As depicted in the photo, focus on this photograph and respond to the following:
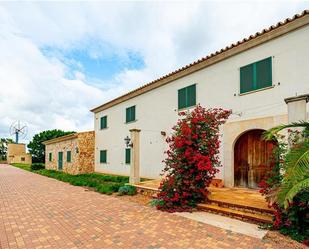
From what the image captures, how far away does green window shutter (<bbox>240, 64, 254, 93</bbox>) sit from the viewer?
8.58 m

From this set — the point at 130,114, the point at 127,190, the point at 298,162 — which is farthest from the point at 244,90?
the point at 130,114

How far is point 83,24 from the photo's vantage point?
32.8 ft

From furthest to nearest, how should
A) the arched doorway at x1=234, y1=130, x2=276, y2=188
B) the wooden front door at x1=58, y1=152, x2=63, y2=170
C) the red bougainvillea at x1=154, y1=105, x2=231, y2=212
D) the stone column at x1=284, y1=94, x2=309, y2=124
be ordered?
the wooden front door at x1=58, y1=152, x2=63, y2=170
the arched doorway at x1=234, y1=130, x2=276, y2=188
the red bougainvillea at x1=154, y1=105, x2=231, y2=212
the stone column at x1=284, y1=94, x2=309, y2=124

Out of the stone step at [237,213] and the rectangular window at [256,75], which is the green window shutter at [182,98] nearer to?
the rectangular window at [256,75]

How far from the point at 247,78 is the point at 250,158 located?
3121mm

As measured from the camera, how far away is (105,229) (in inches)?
210

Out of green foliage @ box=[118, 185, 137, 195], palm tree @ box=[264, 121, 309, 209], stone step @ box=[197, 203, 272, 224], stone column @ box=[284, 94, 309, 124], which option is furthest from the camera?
green foliage @ box=[118, 185, 137, 195]

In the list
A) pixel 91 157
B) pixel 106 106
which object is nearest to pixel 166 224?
pixel 106 106

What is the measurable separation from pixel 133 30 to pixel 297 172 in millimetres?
9355

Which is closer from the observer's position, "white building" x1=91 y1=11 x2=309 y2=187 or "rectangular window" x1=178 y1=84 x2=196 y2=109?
"white building" x1=91 y1=11 x2=309 y2=187

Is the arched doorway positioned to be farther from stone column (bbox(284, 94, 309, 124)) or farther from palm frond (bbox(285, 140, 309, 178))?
palm frond (bbox(285, 140, 309, 178))

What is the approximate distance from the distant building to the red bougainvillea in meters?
48.5

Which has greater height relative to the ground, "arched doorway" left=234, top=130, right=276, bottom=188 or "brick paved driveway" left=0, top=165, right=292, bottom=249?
"arched doorway" left=234, top=130, right=276, bottom=188

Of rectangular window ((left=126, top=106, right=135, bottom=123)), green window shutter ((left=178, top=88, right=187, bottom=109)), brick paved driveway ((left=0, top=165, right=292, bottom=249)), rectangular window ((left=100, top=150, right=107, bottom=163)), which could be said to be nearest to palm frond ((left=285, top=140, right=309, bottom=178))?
brick paved driveway ((left=0, top=165, right=292, bottom=249))
